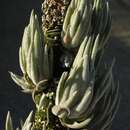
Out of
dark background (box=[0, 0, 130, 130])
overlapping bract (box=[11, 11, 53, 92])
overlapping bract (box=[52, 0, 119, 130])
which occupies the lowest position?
dark background (box=[0, 0, 130, 130])

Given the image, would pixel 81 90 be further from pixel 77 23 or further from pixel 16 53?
pixel 16 53

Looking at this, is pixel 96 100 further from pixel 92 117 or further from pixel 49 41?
pixel 49 41

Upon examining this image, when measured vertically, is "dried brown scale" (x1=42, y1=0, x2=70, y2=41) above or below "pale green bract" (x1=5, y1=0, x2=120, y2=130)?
above

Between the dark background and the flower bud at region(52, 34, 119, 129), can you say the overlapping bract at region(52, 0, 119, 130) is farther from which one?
the dark background

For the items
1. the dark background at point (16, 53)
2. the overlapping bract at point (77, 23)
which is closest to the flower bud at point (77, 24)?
the overlapping bract at point (77, 23)

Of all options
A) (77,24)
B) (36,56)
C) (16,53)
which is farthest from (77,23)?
(16,53)

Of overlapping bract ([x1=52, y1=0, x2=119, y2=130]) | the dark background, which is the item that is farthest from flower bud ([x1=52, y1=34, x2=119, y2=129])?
the dark background

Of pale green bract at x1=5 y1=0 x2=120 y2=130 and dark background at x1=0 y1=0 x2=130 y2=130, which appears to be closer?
pale green bract at x1=5 y1=0 x2=120 y2=130
